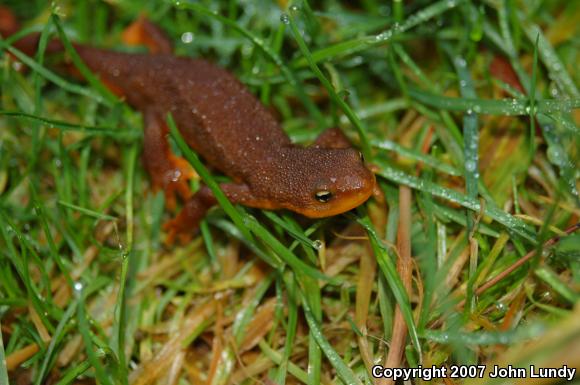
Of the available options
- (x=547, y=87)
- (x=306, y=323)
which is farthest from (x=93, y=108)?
(x=547, y=87)

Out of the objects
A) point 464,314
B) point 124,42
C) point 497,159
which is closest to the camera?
point 464,314

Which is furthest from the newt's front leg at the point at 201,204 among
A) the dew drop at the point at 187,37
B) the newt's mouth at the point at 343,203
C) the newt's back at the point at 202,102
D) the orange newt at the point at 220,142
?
the dew drop at the point at 187,37

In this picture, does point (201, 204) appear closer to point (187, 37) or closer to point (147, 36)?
point (187, 37)

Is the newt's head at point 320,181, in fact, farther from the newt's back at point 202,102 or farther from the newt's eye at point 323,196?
the newt's back at point 202,102

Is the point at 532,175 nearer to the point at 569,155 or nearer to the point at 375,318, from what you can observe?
the point at 569,155

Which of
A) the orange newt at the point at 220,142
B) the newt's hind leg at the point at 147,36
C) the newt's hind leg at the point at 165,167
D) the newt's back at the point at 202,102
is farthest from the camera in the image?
the newt's hind leg at the point at 147,36
